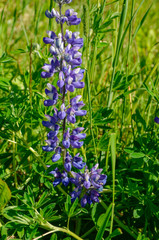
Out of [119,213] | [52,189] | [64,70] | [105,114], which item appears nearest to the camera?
[64,70]

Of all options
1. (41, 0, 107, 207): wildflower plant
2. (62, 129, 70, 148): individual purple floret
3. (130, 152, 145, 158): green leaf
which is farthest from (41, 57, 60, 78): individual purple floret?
(130, 152, 145, 158): green leaf

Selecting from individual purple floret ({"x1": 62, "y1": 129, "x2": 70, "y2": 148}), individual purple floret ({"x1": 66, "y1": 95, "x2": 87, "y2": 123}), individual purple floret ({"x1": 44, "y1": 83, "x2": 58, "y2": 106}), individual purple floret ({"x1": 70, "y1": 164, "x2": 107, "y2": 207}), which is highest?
individual purple floret ({"x1": 44, "y1": 83, "x2": 58, "y2": 106})

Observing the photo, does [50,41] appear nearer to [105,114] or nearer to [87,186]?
[105,114]

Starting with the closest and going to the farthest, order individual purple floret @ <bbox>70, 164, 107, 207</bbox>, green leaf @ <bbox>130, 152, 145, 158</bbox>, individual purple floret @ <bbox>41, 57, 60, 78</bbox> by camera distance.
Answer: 1. individual purple floret @ <bbox>41, 57, 60, 78</bbox>
2. individual purple floret @ <bbox>70, 164, 107, 207</bbox>
3. green leaf @ <bbox>130, 152, 145, 158</bbox>

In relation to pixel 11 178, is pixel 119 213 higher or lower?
lower

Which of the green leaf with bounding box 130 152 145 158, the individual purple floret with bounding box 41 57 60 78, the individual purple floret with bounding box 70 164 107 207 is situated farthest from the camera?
the green leaf with bounding box 130 152 145 158

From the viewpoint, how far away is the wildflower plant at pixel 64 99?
1365 millimetres

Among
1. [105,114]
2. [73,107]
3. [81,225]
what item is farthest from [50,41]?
[81,225]

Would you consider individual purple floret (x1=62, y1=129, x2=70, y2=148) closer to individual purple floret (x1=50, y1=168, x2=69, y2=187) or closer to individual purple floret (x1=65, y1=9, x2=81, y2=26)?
individual purple floret (x1=50, y1=168, x2=69, y2=187)

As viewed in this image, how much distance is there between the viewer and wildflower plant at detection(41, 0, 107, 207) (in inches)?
53.7

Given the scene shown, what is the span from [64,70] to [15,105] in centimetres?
66

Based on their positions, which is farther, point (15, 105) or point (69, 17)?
point (15, 105)

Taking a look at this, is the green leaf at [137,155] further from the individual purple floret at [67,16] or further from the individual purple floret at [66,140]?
the individual purple floret at [67,16]

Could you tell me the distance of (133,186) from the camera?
1621 millimetres
